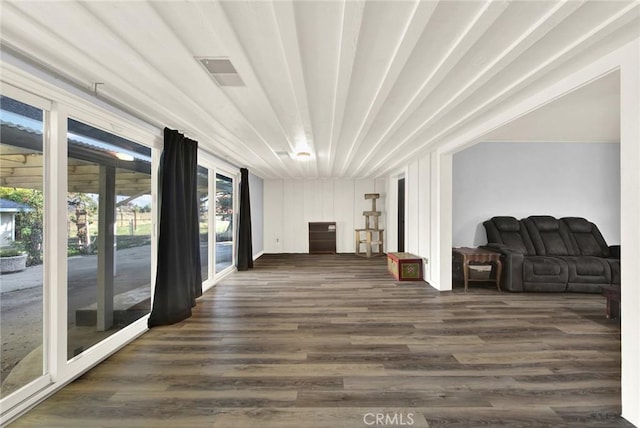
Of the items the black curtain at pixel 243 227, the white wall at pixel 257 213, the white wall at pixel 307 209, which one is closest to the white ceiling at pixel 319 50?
the black curtain at pixel 243 227

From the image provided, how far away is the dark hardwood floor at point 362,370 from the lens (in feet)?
5.23

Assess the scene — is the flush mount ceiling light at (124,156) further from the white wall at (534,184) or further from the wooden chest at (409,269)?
the white wall at (534,184)

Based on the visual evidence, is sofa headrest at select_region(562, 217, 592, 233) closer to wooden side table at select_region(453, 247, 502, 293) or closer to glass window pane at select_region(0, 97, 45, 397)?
wooden side table at select_region(453, 247, 502, 293)

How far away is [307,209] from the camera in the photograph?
7.84m

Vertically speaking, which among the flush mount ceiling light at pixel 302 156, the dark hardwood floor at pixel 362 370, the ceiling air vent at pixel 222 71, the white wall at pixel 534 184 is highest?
the flush mount ceiling light at pixel 302 156

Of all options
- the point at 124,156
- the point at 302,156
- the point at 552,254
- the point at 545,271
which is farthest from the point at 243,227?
the point at 552,254

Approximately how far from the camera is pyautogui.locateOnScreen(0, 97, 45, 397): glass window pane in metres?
1.64

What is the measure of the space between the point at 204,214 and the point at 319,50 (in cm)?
345

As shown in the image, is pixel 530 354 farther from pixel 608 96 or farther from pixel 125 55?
→ pixel 125 55

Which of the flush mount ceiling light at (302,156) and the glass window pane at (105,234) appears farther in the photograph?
the flush mount ceiling light at (302,156)

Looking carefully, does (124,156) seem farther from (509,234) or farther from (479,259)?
(509,234)

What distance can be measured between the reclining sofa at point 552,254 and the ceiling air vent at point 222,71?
4.40 meters

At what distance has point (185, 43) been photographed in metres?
1.51

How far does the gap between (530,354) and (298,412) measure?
2.06 meters
